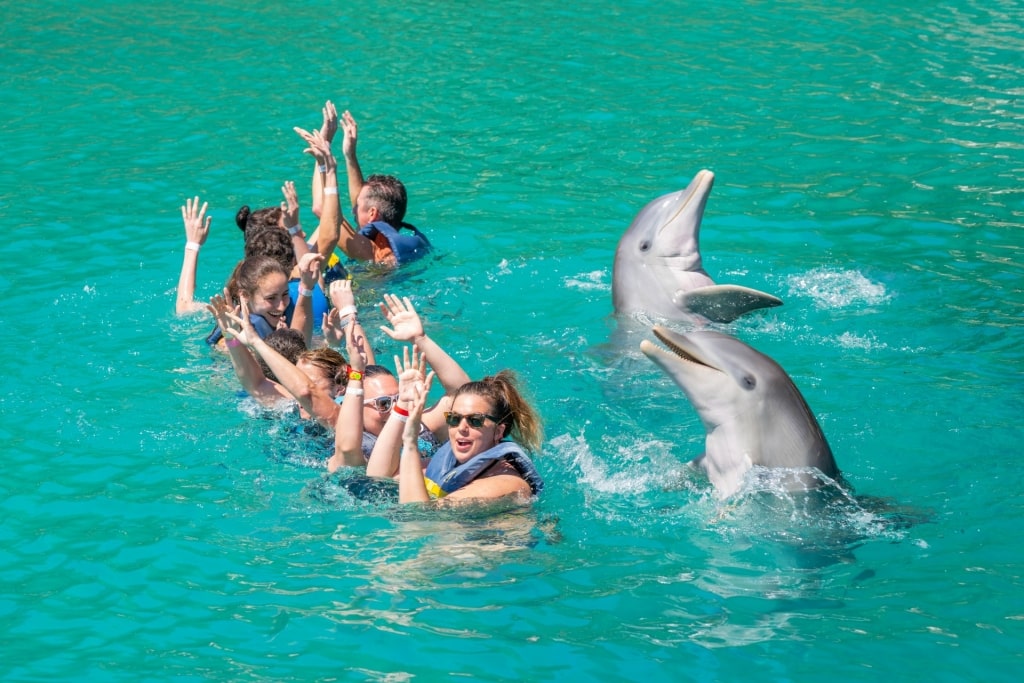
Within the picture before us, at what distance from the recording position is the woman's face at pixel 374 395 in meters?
6.98

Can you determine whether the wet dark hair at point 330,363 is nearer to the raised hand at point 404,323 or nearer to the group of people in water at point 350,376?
the group of people in water at point 350,376

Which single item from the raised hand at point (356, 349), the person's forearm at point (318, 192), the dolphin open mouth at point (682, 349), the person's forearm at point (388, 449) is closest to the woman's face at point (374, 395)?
the raised hand at point (356, 349)

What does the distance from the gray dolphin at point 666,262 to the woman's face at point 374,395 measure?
243cm

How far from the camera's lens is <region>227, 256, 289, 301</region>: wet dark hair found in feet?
26.7

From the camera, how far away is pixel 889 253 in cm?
1074

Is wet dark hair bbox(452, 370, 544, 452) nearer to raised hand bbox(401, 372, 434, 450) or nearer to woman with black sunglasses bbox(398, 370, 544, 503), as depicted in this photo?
woman with black sunglasses bbox(398, 370, 544, 503)

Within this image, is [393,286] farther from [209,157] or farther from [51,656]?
[51,656]

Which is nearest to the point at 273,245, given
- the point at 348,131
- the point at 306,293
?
the point at 306,293

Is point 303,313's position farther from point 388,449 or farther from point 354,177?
point 354,177

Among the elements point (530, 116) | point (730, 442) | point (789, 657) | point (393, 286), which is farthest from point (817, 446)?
point (530, 116)

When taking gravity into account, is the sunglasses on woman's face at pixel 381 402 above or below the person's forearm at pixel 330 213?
below

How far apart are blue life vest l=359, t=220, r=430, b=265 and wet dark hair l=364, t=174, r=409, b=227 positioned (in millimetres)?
99

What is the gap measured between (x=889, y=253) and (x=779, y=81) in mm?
5458

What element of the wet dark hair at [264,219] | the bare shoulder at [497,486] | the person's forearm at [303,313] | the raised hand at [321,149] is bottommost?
the bare shoulder at [497,486]
